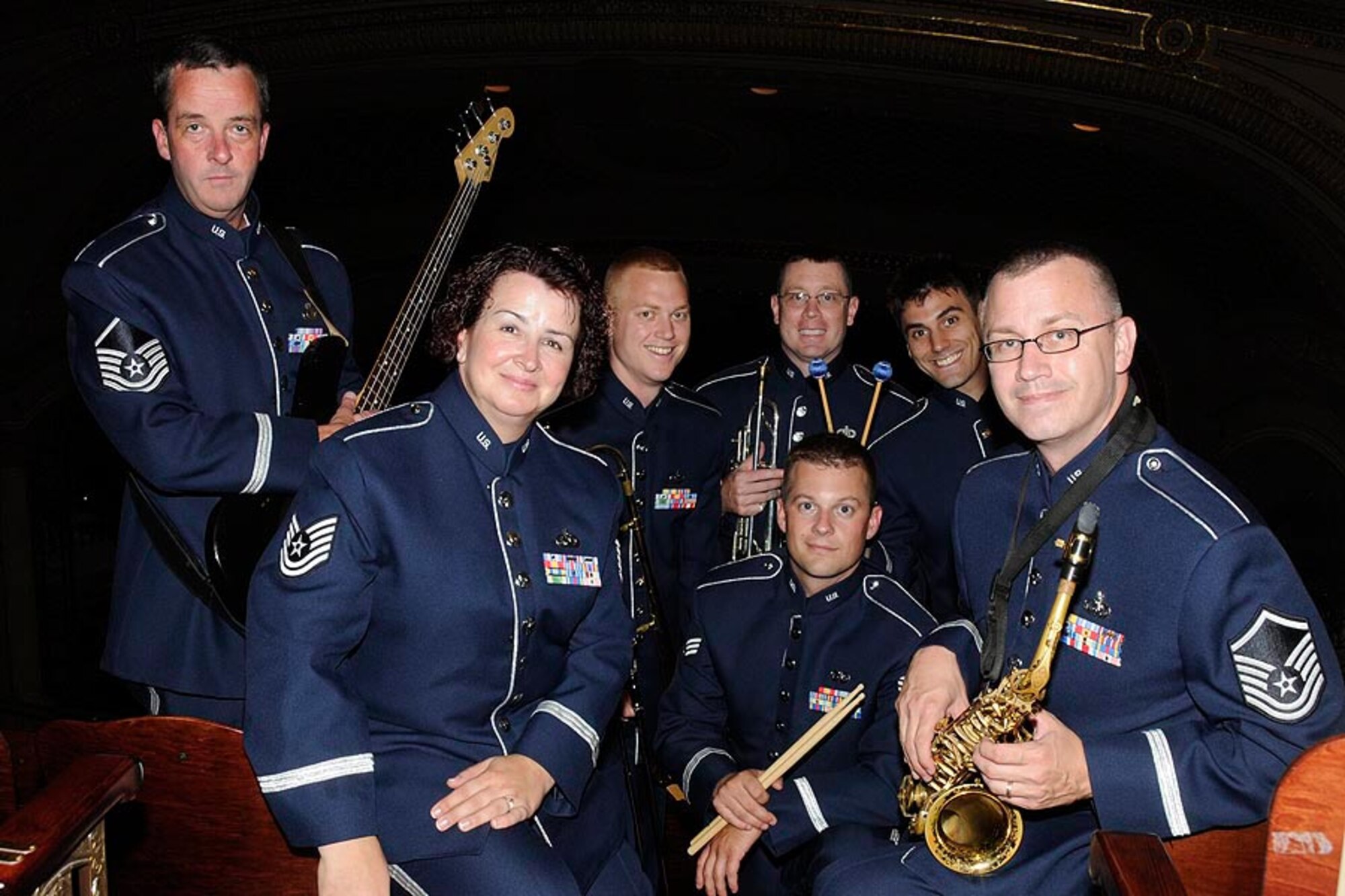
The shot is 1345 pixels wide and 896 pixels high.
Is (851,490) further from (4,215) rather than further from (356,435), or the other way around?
(4,215)

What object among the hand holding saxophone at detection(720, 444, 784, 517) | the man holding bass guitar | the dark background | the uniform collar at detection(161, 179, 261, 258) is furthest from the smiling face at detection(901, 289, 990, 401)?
the dark background

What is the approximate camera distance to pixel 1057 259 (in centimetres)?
232

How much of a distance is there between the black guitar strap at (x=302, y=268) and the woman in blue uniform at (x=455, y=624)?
1.37ft

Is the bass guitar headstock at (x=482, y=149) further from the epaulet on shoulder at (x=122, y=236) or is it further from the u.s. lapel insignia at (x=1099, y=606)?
the u.s. lapel insignia at (x=1099, y=606)

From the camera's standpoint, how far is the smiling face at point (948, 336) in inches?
161

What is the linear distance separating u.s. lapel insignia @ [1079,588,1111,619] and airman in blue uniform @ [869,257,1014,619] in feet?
5.31

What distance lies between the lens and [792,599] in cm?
330

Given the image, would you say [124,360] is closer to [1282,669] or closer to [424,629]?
[424,629]

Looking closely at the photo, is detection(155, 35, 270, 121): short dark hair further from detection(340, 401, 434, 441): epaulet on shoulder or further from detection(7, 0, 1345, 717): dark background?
detection(7, 0, 1345, 717): dark background

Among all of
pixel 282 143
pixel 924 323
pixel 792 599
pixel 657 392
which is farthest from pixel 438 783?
pixel 282 143

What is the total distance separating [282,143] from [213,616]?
6122 millimetres

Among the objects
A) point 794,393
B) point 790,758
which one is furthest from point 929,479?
point 790,758

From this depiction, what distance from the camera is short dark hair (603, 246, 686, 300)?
3.91 meters

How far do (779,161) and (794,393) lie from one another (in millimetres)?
4425
